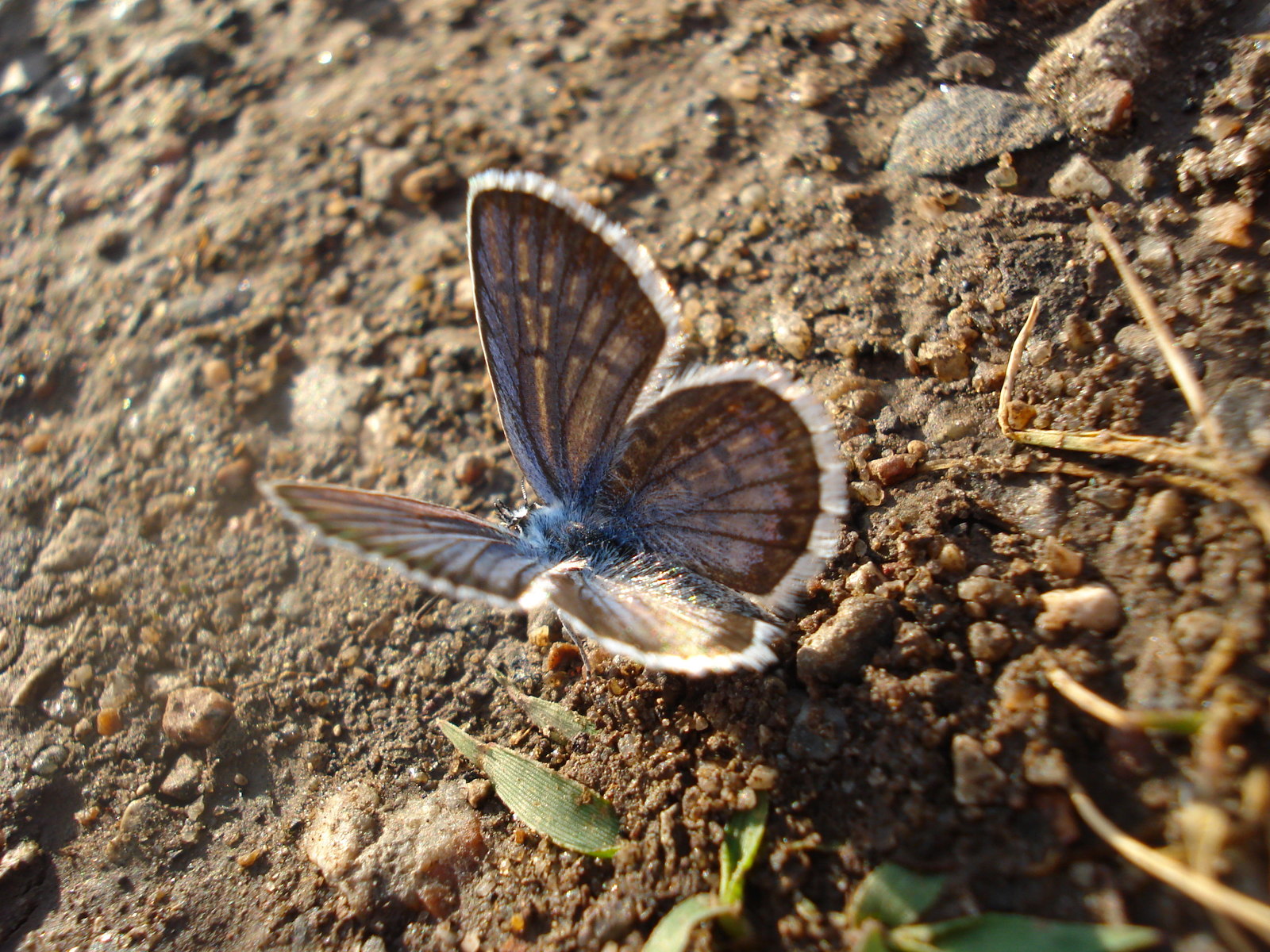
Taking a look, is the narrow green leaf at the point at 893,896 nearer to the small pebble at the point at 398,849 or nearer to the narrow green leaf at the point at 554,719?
the narrow green leaf at the point at 554,719

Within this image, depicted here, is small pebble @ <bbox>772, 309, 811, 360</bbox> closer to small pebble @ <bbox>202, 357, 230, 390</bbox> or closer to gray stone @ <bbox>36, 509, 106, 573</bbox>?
small pebble @ <bbox>202, 357, 230, 390</bbox>

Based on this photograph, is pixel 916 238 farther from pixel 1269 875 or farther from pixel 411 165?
pixel 411 165

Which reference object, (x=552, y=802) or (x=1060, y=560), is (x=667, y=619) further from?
(x=1060, y=560)

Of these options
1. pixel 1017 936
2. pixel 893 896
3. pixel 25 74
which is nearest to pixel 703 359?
pixel 893 896

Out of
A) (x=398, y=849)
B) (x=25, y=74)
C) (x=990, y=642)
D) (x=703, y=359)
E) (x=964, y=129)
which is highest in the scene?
(x=25, y=74)

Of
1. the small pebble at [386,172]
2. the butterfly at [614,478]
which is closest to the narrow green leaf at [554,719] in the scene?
the butterfly at [614,478]
